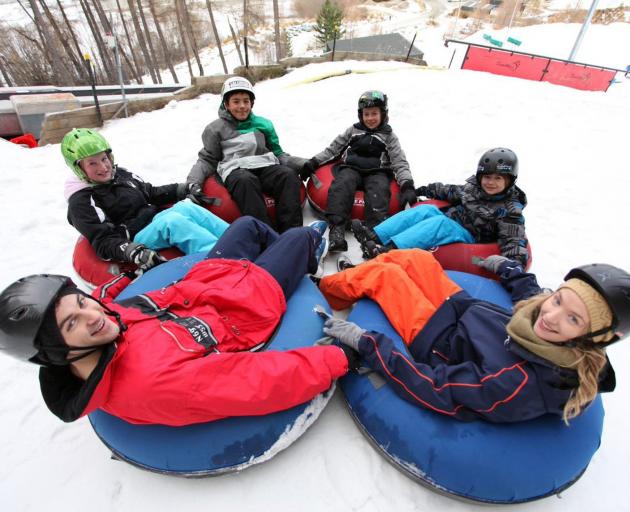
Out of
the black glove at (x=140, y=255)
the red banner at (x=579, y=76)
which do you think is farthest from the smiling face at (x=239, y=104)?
the red banner at (x=579, y=76)

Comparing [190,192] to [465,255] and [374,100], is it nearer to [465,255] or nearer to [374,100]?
[374,100]

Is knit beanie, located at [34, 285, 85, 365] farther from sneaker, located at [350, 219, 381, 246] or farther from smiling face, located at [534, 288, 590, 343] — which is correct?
sneaker, located at [350, 219, 381, 246]

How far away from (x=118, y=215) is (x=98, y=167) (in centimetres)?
45

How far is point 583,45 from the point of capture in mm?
21047

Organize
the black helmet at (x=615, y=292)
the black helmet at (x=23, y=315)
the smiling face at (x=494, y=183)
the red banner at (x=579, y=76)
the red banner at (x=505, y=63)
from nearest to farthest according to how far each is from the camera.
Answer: the black helmet at (x=23, y=315), the black helmet at (x=615, y=292), the smiling face at (x=494, y=183), the red banner at (x=579, y=76), the red banner at (x=505, y=63)

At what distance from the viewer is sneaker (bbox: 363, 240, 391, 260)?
3.13 meters

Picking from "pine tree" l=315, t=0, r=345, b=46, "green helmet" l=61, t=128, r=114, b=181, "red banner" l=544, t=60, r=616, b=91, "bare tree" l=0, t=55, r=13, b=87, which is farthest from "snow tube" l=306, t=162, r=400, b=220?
"pine tree" l=315, t=0, r=345, b=46

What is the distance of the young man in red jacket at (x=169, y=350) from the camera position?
1.23 metres

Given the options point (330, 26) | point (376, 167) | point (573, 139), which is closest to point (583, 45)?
point (330, 26)

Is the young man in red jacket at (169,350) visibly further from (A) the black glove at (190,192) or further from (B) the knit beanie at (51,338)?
(A) the black glove at (190,192)

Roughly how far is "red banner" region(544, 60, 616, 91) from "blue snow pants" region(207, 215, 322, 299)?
10731 millimetres

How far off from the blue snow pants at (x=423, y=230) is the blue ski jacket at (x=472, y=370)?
0.89m

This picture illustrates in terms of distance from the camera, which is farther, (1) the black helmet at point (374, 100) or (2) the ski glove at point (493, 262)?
(1) the black helmet at point (374, 100)

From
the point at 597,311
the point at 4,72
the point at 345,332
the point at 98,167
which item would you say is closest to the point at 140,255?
the point at 98,167
